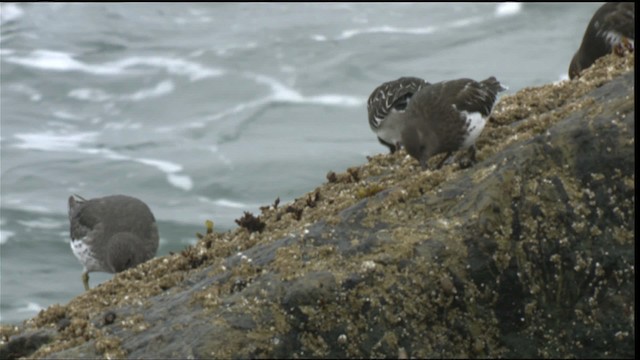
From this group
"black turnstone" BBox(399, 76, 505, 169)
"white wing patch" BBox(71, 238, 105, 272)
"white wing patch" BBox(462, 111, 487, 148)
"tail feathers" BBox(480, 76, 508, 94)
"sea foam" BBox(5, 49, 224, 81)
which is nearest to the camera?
"white wing patch" BBox(462, 111, 487, 148)

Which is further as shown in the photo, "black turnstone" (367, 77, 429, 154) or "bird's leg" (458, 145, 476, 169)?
"black turnstone" (367, 77, 429, 154)

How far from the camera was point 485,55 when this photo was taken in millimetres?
19297

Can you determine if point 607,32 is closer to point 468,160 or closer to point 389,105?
point 389,105

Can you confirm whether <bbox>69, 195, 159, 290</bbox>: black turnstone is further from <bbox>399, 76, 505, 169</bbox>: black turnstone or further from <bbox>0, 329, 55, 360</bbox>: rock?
<bbox>0, 329, 55, 360</bbox>: rock

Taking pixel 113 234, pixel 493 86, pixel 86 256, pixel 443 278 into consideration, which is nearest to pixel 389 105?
pixel 493 86

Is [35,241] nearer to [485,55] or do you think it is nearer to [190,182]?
[190,182]

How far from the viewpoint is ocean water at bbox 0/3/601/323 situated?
14.9 m

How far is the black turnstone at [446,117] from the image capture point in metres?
5.66

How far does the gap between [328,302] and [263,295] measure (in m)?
0.25

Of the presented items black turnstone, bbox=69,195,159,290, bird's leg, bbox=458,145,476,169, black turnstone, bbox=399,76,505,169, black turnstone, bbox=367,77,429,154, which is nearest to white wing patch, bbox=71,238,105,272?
black turnstone, bbox=69,195,159,290

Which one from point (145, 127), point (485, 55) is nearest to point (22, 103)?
point (145, 127)

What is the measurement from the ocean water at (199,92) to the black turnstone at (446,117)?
6.98 meters

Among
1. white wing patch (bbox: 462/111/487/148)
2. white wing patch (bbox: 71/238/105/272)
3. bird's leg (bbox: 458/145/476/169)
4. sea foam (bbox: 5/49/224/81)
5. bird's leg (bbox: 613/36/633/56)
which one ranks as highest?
sea foam (bbox: 5/49/224/81)

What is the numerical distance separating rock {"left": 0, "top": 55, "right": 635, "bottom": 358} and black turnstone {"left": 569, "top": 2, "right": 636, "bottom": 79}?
2.13 meters
